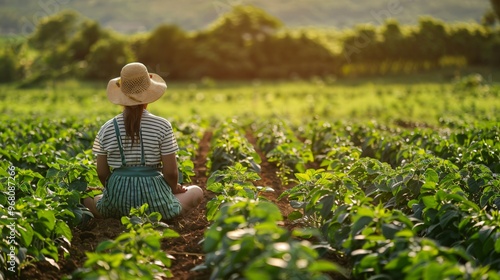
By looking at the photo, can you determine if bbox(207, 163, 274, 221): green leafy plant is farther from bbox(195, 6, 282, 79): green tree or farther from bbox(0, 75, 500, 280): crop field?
bbox(195, 6, 282, 79): green tree

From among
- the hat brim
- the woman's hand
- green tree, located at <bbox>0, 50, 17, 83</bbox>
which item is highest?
the hat brim

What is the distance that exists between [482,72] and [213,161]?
42223 mm

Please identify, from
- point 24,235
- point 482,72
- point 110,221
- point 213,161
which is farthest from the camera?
point 482,72

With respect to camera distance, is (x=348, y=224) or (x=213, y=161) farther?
(x=213, y=161)

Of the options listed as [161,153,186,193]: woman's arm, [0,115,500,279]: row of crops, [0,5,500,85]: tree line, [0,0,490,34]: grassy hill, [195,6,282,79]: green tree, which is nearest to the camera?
[0,115,500,279]: row of crops

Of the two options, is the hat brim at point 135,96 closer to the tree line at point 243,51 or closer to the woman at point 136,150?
the woman at point 136,150

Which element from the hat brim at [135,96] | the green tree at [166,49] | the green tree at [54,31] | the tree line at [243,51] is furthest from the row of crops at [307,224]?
the green tree at [54,31]

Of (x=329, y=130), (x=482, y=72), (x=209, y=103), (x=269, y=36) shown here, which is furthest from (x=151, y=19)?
(x=329, y=130)

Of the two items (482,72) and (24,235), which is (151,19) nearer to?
(482,72)

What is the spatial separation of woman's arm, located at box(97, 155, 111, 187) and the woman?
1 cm

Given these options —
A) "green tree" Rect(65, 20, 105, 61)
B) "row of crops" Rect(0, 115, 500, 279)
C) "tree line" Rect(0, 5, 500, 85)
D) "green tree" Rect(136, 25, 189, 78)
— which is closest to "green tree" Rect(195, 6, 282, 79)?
"tree line" Rect(0, 5, 500, 85)

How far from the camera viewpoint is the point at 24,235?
491 cm

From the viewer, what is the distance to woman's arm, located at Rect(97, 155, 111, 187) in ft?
21.6

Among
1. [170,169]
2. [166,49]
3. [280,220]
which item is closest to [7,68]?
[166,49]
